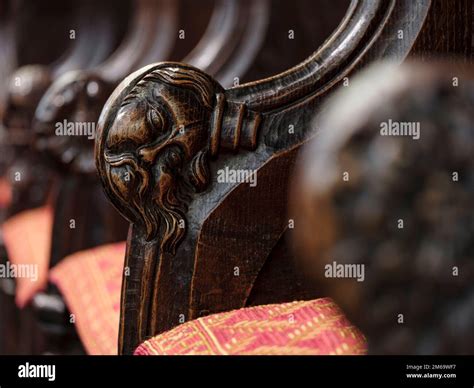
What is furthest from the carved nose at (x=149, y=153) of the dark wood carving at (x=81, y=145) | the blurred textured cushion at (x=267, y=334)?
the dark wood carving at (x=81, y=145)

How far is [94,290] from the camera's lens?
52.1 inches

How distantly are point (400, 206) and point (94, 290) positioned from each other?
1.01 m

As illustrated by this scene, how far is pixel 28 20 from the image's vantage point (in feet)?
8.91

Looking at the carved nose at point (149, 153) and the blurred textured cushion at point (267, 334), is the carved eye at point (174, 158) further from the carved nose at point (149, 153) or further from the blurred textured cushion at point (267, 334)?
the blurred textured cushion at point (267, 334)

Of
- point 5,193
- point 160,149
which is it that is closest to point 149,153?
point 160,149

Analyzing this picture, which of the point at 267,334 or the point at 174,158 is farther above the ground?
the point at 174,158

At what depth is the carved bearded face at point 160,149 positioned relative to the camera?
29.2 inches

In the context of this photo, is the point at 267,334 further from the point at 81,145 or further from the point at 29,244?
the point at 29,244

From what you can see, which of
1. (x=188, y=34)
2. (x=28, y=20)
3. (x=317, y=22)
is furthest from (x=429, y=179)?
(x=28, y=20)

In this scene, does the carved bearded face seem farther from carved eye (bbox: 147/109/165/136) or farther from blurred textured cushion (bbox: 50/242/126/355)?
blurred textured cushion (bbox: 50/242/126/355)

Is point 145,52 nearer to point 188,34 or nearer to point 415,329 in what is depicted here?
point 188,34

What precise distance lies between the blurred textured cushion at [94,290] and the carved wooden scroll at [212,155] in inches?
14.7

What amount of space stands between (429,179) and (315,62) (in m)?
0.41

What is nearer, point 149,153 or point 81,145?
point 149,153
